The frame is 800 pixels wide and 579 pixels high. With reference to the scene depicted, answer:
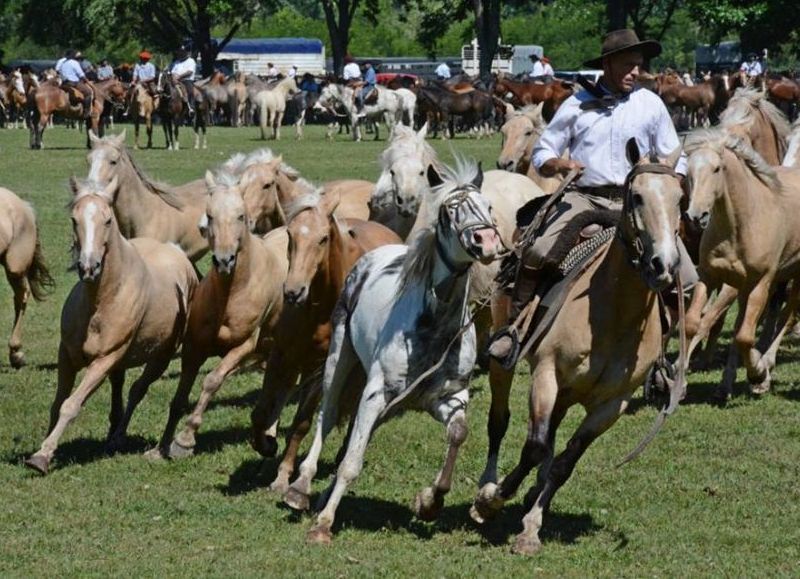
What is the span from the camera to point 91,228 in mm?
9617

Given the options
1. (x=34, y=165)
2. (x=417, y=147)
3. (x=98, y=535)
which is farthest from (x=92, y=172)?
(x=34, y=165)

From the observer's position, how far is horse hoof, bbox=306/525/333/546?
7.96 metres

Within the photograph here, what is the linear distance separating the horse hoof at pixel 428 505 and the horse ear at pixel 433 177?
153 cm

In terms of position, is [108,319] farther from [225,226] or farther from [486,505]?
[486,505]

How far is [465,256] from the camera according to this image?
25.3 ft

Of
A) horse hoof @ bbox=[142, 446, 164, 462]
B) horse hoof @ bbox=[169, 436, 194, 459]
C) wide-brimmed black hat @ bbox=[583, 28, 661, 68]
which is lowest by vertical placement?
horse hoof @ bbox=[142, 446, 164, 462]

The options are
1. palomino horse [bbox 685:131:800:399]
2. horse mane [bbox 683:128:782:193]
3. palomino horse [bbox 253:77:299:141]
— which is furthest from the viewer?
palomino horse [bbox 253:77:299:141]

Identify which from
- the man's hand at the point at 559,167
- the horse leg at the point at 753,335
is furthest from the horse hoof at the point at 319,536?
the horse leg at the point at 753,335

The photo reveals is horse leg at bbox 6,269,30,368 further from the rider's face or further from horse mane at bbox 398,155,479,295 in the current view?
the rider's face

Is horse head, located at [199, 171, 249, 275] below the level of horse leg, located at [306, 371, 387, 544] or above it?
above

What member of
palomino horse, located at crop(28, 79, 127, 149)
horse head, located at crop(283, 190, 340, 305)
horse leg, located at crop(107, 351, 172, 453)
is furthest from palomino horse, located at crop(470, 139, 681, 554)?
palomino horse, located at crop(28, 79, 127, 149)

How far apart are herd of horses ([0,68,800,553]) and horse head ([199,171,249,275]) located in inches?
0.6

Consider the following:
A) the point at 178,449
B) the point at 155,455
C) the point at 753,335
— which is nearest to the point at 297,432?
the point at 178,449

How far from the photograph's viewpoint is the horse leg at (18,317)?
13383mm
